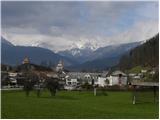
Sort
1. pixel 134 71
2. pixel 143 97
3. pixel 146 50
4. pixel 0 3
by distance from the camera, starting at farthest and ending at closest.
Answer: pixel 134 71, pixel 146 50, pixel 143 97, pixel 0 3

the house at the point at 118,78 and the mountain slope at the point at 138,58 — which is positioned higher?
the mountain slope at the point at 138,58

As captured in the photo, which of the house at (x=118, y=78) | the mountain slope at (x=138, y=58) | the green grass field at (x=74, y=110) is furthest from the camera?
the house at (x=118, y=78)

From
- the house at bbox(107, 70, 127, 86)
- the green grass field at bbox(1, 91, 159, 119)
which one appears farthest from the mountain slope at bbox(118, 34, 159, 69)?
the green grass field at bbox(1, 91, 159, 119)

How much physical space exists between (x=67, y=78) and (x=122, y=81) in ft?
46.2

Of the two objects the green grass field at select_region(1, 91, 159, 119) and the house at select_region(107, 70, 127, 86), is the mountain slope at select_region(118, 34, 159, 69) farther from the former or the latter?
the green grass field at select_region(1, 91, 159, 119)

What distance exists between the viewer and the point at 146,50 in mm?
75688

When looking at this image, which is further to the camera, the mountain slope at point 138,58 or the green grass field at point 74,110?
the mountain slope at point 138,58

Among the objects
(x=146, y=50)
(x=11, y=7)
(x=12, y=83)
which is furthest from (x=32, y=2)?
(x=146, y=50)

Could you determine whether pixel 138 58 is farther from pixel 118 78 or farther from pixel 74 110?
pixel 74 110

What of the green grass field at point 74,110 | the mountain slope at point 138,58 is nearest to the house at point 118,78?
the mountain slope at point 138,58

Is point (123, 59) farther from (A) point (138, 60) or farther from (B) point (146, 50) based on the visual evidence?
(B) point (146, 50)

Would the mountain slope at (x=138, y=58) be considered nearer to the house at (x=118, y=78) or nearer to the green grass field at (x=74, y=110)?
the house at (x=118, y=78)

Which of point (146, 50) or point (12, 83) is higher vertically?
point (146, 50)

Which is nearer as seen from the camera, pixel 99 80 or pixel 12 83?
pixel 12 83
